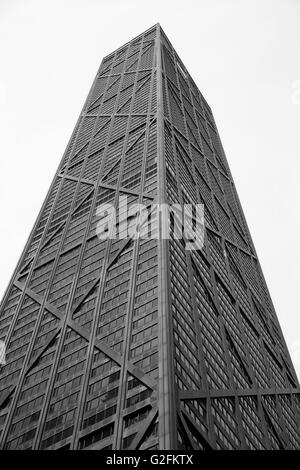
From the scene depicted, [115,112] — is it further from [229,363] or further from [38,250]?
[229,363]

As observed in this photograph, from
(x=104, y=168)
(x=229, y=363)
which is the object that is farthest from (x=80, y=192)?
(x=229, y=363)

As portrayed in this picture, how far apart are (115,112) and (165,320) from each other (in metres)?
86.1

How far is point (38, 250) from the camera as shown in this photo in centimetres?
10075

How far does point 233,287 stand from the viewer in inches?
4126

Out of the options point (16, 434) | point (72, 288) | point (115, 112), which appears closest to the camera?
point (16, 434)

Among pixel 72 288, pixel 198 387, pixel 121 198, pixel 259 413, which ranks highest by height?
pixel 121 198

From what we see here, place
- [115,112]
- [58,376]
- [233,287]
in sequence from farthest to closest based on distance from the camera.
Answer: [115,112], [233,287], [58,376]

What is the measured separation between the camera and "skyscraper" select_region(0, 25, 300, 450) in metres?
61.2

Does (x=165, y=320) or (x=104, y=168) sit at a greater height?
(x=104, y=168)

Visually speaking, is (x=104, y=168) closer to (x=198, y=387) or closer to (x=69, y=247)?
(x=69, y=247)

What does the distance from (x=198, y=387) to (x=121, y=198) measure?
140ft

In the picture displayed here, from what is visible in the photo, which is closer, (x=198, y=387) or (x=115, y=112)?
(x=198, y=387)

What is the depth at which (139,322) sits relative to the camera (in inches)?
2734

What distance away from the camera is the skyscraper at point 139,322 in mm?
61250
